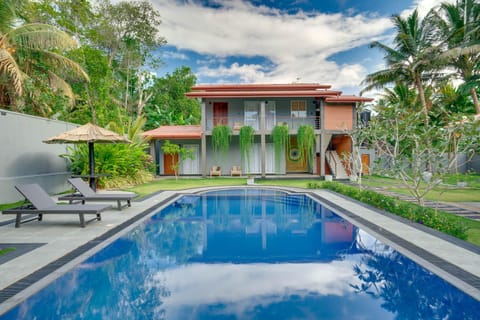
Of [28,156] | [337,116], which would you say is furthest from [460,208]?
[28,156]

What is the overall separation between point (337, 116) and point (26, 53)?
18259 millimetres

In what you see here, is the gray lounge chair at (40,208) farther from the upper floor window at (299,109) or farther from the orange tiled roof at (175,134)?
the upper floor window at (299,109)

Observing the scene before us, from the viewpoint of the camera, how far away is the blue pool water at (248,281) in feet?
11.1

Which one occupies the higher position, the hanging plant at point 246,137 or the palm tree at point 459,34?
the palm tree at point 459,34

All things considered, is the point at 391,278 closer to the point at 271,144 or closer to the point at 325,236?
the point at 325,236

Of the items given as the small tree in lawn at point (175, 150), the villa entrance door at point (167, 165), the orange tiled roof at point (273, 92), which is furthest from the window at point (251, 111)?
the villa entrance door at point (167, 165)

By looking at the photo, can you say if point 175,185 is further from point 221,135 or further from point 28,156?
point 28,156

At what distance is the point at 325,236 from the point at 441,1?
2087 cm

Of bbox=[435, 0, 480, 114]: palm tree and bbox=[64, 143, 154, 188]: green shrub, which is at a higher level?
bbox=[435, 0, 480, 114]: palm tree

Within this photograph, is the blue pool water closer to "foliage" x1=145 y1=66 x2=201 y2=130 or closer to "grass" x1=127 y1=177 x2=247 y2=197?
"grass" x1=127 y1=177 x2=247 y2=197

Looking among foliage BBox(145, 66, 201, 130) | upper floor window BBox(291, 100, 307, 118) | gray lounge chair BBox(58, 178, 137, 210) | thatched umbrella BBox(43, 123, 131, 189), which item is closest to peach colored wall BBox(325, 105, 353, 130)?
upper floor window BBox(291, 100, 307, 118)

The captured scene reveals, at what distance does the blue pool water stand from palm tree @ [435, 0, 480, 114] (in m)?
17.2

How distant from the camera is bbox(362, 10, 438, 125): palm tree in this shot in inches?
789

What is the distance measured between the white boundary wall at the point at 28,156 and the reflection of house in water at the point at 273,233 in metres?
6.53
